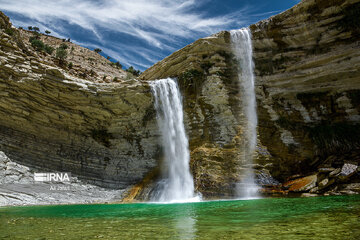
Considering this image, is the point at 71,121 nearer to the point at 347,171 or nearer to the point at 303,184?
the point at 303,184

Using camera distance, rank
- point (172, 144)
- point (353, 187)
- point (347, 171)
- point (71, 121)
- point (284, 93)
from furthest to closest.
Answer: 1. point (71, 121)
2. point (172, 144)
3. point (284, 93)
4. point (347, 171)
5. point (353, 187)

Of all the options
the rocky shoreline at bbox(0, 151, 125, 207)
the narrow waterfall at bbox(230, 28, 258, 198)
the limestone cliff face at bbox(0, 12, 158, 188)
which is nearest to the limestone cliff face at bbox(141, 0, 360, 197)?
the narrow waterfall at bbox(230, 28, 258, 198)

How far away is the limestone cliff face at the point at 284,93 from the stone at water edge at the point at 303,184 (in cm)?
116

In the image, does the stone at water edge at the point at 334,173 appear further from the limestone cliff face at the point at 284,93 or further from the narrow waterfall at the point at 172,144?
the narrow waterfall at the point at 172,144

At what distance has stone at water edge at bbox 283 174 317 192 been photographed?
1222 cm

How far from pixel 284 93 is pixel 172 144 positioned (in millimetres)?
8213

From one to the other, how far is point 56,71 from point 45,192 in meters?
7.65

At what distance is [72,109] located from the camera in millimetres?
18328

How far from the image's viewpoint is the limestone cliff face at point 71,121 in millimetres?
16656

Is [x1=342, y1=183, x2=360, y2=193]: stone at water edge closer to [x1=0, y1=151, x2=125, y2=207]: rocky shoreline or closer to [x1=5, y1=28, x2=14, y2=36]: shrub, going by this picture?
[x1=0, y1=151, x2=125, y2=207]: rocky shoreline

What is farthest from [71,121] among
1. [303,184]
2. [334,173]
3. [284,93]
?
[334,173]

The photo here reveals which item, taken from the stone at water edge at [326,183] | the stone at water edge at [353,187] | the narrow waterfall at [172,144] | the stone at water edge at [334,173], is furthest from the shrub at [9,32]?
the stone at water edge at [353,187]

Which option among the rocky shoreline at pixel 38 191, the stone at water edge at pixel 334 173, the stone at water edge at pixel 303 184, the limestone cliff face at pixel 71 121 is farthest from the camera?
the limestone cliff face at pixel 71 121

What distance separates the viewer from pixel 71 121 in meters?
18.4
